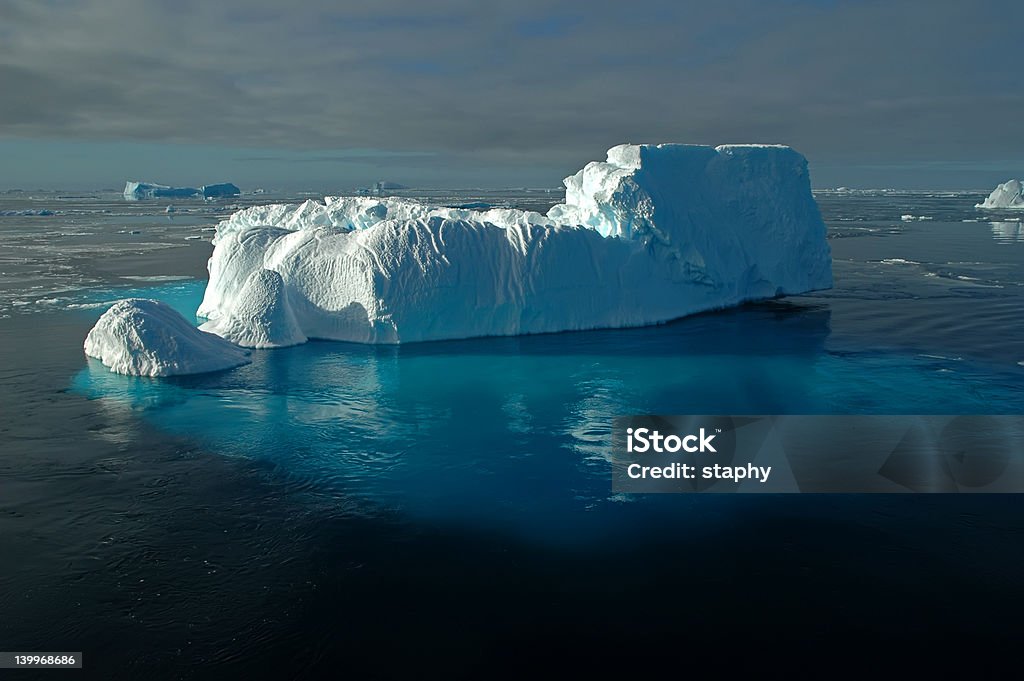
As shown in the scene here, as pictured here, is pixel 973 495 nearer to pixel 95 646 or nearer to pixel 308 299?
pixel 95 646

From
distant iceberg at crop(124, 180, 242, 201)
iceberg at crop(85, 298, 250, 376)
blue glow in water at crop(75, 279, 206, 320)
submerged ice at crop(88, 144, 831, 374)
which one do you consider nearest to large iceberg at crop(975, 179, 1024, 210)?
submerged ice at crop(88, 144, 831, 374)

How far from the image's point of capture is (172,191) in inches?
4326

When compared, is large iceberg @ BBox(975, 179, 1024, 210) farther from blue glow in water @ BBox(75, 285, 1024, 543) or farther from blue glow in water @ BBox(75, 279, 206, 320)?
blue glow in water @ BBox(75, 279, 206, 320)

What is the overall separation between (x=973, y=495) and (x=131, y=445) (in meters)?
12.0

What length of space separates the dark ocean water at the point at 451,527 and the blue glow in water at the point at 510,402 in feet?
0.23

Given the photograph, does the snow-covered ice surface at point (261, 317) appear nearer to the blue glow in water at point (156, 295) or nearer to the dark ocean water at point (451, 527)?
the dark ocean water at point (451, 527)

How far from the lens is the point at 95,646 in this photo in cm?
639

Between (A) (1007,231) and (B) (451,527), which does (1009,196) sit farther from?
(B) (451,527)

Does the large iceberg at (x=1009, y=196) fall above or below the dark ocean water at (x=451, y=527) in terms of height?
above

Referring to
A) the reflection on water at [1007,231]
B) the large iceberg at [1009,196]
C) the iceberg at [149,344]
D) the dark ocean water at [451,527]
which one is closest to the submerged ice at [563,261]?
the iceberg at [149,344]

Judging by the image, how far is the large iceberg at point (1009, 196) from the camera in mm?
72875

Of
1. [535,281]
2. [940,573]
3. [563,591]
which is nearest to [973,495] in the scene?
[940,573]

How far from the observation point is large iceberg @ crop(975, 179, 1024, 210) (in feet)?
239

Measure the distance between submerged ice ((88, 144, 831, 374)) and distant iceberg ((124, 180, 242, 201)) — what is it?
96772 millimetres
